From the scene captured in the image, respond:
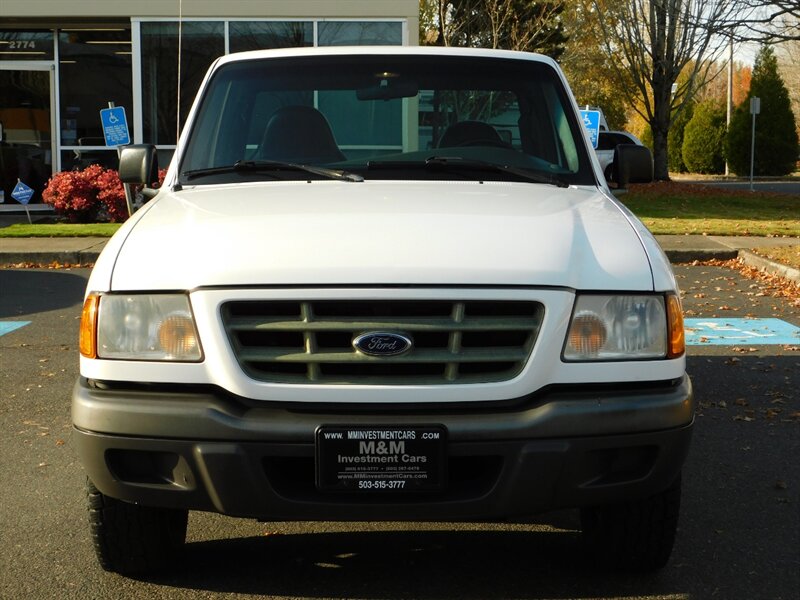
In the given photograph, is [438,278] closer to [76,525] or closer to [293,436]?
[293,436]

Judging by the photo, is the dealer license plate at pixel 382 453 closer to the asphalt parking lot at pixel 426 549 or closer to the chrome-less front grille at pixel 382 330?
the chrome-less front grille at pixel 382 330

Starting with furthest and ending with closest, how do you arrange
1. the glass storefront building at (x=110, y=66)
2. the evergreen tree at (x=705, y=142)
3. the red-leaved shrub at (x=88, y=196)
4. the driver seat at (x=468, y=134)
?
1. the evergreen tree at (x=705, y=142)
2. the glass storefront building at (x=110, y=66)
3. the red-leaved shrub at (x=88, y=196)
4. the driver seat at (x=468, y=134)

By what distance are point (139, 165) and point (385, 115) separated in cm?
105

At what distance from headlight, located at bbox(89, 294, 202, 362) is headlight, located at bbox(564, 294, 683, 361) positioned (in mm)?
1063

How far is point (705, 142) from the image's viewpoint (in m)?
49.7

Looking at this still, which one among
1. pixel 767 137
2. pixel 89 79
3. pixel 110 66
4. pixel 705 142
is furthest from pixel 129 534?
pixel 705 142

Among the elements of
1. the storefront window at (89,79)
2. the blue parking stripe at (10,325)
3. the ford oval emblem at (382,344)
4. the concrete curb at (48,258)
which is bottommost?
the blue parking stripe at (10,325)

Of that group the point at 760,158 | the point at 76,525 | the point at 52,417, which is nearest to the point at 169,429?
the point at 76,525

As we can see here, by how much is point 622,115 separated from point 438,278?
63382 millimetres

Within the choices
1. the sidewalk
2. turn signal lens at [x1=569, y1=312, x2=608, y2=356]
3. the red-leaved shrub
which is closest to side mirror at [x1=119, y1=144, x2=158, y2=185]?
turn signal lens at [x1=569, y1=312, x2=608, y2=356]

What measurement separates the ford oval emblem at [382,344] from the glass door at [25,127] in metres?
18.8

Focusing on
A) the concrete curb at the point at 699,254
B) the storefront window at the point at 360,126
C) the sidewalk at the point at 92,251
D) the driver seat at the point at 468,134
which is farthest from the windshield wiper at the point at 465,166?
the concrete curb at the point at 699,254

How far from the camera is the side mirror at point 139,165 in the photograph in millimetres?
4906

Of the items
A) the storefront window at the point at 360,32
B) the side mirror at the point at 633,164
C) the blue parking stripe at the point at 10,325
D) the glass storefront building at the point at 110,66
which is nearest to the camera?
the side mirror at the point at 633,164
